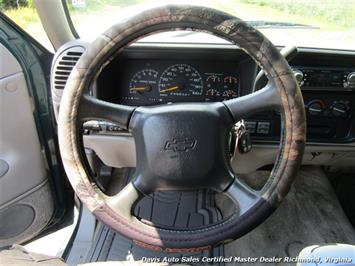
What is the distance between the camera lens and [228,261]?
5.75 feet

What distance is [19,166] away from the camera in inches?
65.7

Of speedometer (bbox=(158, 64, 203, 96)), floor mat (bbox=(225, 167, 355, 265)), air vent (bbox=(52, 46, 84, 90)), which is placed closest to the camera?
air vent (bbox=(52, 46, 84, 90))

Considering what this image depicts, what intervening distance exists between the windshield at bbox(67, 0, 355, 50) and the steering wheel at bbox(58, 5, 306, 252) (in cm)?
53

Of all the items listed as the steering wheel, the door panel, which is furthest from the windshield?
the steering wheel

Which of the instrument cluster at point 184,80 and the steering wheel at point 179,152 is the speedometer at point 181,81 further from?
the steering wheel at point 179,152

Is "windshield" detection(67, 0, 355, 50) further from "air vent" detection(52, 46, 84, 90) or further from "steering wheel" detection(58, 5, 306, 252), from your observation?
"steering wheel" detection(58, 5, 306, 252)

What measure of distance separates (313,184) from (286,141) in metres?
1.19

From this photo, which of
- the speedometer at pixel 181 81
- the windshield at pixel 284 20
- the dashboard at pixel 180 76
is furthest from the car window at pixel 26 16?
the speedometer at pixel 181 81

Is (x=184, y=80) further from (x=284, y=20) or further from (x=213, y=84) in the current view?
(x=284, y=20)

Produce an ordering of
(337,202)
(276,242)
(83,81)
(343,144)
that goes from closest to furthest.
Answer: (83,81), (343,144), (276,242), (337,202)

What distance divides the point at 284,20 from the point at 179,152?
0.78 metres

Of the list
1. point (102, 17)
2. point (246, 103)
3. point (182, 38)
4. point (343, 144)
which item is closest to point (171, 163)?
point (246, 103)

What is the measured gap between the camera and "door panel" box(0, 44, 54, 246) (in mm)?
1542

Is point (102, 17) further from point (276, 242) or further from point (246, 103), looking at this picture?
point (276, 242)
